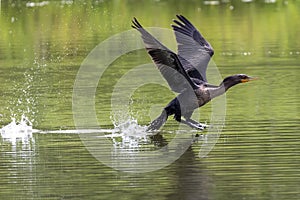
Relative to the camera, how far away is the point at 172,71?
1402 centimetres

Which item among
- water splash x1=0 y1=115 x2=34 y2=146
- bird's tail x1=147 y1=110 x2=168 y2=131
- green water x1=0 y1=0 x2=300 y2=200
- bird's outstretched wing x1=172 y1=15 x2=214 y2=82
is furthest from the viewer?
bird's outstretched wing x1=172 y1=15 x2=214 y2=82

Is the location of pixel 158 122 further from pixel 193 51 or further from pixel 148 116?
pixel 193 51

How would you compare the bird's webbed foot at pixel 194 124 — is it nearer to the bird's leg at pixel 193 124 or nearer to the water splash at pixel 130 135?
the bird's leg at pixel 193 124

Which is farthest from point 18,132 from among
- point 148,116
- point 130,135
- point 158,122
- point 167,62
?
point 167,62

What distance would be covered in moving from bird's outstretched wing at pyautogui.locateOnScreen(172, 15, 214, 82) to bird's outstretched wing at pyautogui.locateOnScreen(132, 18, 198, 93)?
0.73 meters

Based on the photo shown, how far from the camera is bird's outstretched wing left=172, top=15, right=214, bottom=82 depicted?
50.0ft

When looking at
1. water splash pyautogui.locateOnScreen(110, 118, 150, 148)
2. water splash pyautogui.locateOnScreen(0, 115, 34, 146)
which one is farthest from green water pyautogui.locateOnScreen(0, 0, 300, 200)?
water splash pyautogui.locateOnScreen(110, 118, 150, 148)

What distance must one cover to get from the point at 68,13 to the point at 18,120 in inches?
833

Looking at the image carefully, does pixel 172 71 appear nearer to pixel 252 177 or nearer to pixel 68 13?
pixel 252 177

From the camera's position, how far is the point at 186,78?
14.2 m

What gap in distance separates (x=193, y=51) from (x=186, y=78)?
160cm

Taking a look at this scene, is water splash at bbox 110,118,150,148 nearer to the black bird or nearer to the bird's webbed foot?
the black bird

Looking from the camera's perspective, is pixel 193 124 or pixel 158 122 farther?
pixel 193 124

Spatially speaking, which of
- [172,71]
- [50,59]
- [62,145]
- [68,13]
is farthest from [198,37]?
[68,13]
